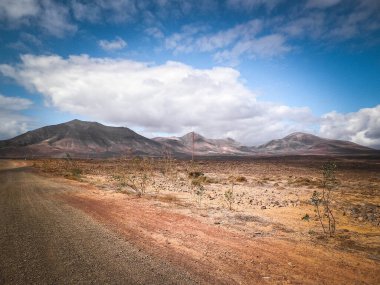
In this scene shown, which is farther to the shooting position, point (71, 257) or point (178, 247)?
point (178, 247)

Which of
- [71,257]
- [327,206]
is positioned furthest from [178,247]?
[327,206]

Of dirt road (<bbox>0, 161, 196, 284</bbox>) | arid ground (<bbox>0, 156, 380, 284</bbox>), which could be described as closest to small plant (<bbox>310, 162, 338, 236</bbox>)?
arid ground (<bbox>0, 156, 380, 284</bbox>)

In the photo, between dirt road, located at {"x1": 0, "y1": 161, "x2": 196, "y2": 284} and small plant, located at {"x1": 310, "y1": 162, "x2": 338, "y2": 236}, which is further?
small plant, located at {"x1": 310, "y1": 162, "x2": 338, "y2": 236}

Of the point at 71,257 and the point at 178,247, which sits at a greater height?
the point at 71,257

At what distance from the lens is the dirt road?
5.16 m

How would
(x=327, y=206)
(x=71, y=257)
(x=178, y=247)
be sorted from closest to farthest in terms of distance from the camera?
(x=71, y=257) → (x=178, y=247) → (x=327, y=206)

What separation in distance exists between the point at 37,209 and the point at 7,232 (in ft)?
12.0

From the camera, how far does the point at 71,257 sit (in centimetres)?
608

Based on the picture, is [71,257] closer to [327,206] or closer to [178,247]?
[178,247]

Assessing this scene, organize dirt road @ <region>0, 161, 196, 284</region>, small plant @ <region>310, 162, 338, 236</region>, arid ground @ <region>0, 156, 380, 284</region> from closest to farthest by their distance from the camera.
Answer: dirt road @ <region>0, 161, 196, 284</region>
arid ground @ <region>0, 156, 380, 284</region>
small plant @ <region>310, 162, 338, 236</region>

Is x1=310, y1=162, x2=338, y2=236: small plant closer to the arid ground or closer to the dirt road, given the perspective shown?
the arid ground

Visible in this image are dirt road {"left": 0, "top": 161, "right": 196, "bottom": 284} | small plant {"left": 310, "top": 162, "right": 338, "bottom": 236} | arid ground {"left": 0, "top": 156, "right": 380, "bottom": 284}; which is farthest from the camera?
small plant {"left": 310, "top": 162, "right": 338, "bottom": 236}

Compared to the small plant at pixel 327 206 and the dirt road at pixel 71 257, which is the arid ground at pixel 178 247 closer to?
the dirt road at pixel 71 257

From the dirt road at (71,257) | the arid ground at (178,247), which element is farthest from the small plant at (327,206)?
the dirt road at (71,257)
